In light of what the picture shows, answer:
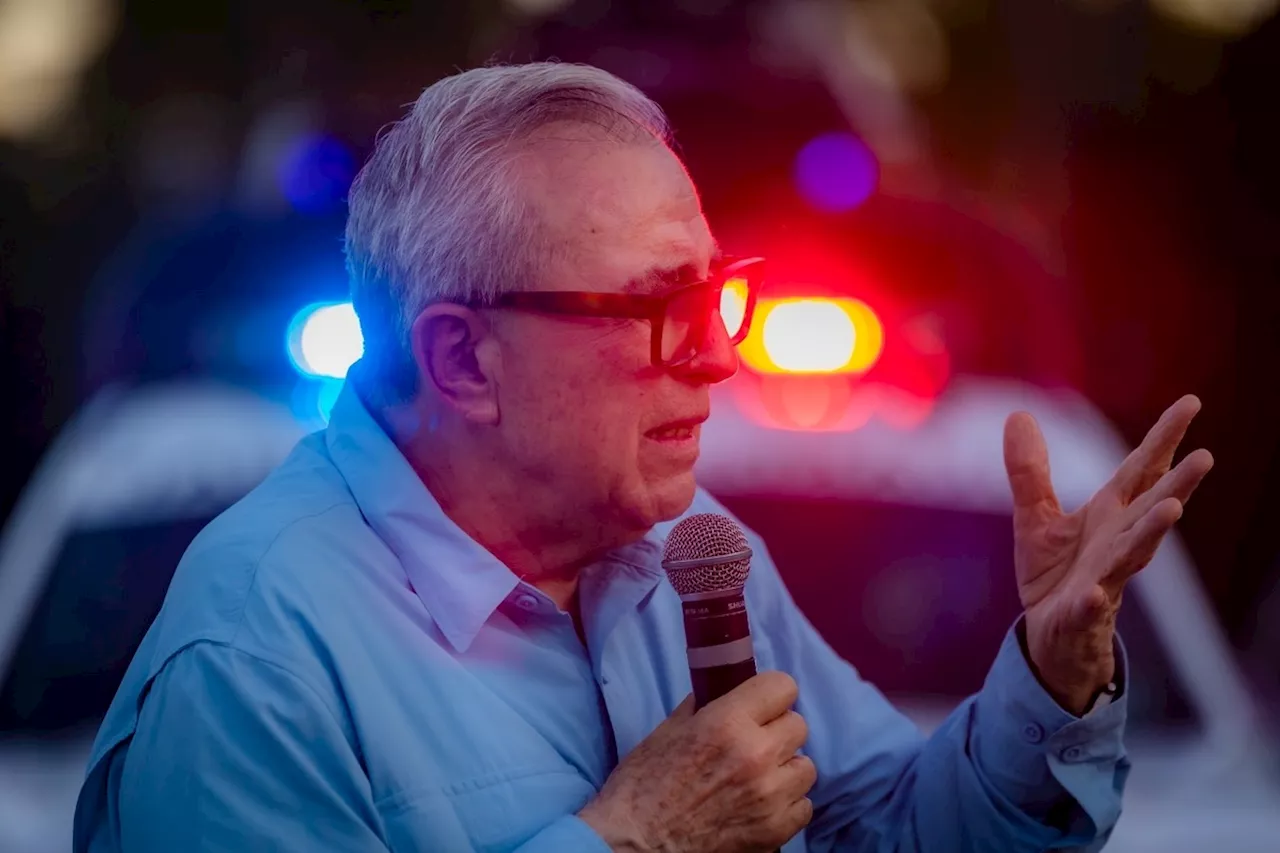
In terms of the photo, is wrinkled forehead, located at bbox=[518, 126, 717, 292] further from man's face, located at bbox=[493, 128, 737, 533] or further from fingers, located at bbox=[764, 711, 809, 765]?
fingers, located at bbox=[764, 711, 809, 765]

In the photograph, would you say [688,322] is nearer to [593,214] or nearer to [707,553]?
[593,214]

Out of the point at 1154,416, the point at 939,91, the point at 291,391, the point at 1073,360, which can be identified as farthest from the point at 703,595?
the point at 939,91

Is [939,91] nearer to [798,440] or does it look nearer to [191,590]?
[798,440]

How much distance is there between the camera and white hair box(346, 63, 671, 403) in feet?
4.59

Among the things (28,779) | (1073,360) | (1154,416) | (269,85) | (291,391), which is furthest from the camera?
(1154,416)

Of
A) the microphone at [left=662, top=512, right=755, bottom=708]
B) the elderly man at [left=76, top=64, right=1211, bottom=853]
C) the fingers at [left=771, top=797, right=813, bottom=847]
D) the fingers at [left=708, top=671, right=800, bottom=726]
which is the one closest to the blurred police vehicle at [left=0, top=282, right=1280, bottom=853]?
the elderly man at [left=76, top=64, right=1211, bottom=853]

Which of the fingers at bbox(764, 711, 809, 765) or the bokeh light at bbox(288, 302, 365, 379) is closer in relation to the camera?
the fingers at bbox(764, 711, 809, 765)

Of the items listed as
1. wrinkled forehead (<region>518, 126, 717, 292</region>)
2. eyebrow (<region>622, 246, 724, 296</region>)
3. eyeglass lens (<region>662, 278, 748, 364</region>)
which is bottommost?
eyeglass lens (<region>662, 278, 748, 364</region>)

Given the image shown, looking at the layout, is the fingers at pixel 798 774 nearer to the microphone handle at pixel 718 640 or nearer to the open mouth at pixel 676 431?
the microphone handle at pixel 718 640

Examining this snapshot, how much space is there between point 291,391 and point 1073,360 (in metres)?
1.87

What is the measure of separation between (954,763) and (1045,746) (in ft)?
0.51

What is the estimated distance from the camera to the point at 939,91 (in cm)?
321

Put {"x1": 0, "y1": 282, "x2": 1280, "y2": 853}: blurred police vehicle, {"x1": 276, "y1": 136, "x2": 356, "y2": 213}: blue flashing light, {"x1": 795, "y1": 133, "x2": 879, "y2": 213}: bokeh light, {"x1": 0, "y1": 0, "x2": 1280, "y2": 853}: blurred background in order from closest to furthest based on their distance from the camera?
{"x1": 0, "y1": 282, "x2": 1280, "y2": 853}: blurred police vehicle < {"x1": 0, "y1": 0, "x2": 1280, "y2": 853}: blurred background < {"x1": 276, "y1": 136, "x2": 356, "y2": 213}: blue flashing light < {"x1": 795, "y1": 133, "x2": 879, "y2": 213}: bokeh light

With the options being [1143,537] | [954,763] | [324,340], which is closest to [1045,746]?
[954,763]
